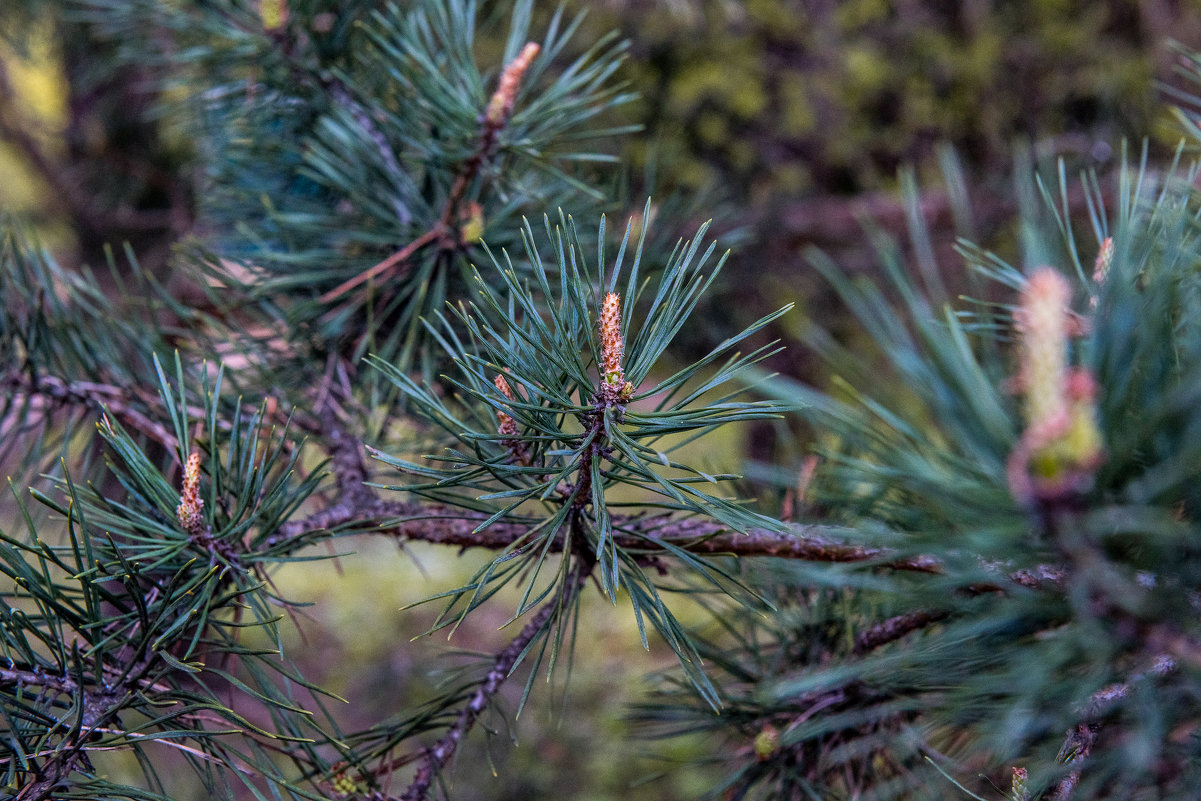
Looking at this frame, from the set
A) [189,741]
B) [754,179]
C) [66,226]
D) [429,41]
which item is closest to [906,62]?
[754,179]

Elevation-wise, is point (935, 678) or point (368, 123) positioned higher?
point (368, 123)

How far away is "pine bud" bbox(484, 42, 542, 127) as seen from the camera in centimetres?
41

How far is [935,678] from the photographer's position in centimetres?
30

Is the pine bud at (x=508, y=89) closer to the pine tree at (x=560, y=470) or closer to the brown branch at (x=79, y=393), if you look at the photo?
the pine tree at (x=560, y=470)

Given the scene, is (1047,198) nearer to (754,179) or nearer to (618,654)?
A: (754,179)

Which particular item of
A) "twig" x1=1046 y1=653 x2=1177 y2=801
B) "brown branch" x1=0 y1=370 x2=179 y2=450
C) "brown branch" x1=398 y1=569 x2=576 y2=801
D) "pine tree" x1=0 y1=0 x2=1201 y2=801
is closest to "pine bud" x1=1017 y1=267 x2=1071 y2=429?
"pine tree" x1=0 y1=0 x2=1201 y2=801

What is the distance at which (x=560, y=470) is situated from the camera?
292 mm

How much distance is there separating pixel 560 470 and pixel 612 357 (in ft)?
0.15

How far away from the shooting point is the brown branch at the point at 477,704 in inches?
14.4

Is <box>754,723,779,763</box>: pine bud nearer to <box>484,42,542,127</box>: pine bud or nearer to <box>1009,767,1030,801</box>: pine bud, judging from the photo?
<box>1009,767,1030,801</box>: pine bud

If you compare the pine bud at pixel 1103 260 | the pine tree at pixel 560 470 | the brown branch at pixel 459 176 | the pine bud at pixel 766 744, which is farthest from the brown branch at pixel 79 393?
the pine bud at pixel 1103 260

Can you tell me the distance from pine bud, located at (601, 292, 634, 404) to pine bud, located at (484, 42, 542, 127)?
0.64 feet

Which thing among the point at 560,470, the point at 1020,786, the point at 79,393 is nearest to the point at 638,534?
the point at 560,470

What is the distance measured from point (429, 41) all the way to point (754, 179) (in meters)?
0.69
